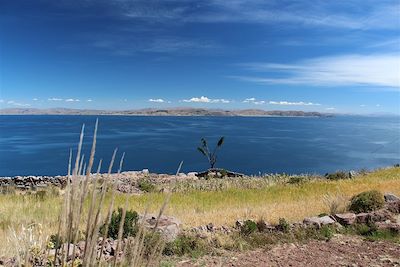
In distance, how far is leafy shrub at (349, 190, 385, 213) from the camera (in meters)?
11.7

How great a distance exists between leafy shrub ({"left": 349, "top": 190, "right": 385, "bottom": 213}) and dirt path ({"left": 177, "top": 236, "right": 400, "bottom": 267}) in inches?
117

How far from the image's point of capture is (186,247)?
7906 millimetres

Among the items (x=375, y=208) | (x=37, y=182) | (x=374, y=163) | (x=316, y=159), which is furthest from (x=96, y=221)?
(x=316, y=159)

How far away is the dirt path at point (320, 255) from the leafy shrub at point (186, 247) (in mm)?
328

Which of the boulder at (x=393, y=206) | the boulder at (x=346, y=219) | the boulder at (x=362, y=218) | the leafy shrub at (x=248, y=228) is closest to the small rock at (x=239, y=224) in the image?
the leafy shrub at (x=248, y=228)

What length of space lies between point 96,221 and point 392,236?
917 centimetres

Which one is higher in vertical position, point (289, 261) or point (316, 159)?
point (289, 261)

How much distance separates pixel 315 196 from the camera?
1582 cm

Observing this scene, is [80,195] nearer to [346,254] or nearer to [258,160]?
[346,254]

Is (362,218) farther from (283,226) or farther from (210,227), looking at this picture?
(210,227)

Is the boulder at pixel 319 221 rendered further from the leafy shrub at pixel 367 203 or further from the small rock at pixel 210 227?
the small rock at pixel 210 227

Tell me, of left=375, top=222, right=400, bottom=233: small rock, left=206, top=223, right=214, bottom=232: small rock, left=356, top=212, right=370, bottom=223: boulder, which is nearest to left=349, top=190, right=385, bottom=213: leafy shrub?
left=356, top=212, right=370, bottom=223: boulder

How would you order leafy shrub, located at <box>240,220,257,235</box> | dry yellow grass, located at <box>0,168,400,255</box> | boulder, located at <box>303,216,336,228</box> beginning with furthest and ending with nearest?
dry yellow grass, located at <box>0,168,400,255</box> → boulder, located at <box>303,216,336,228</box> → leafy shrub, located at <box>240,220,257,235</box>

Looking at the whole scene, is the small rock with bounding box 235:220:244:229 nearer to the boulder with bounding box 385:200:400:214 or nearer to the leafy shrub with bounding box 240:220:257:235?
the leafy shrub with bounding box 240:220:257:235
